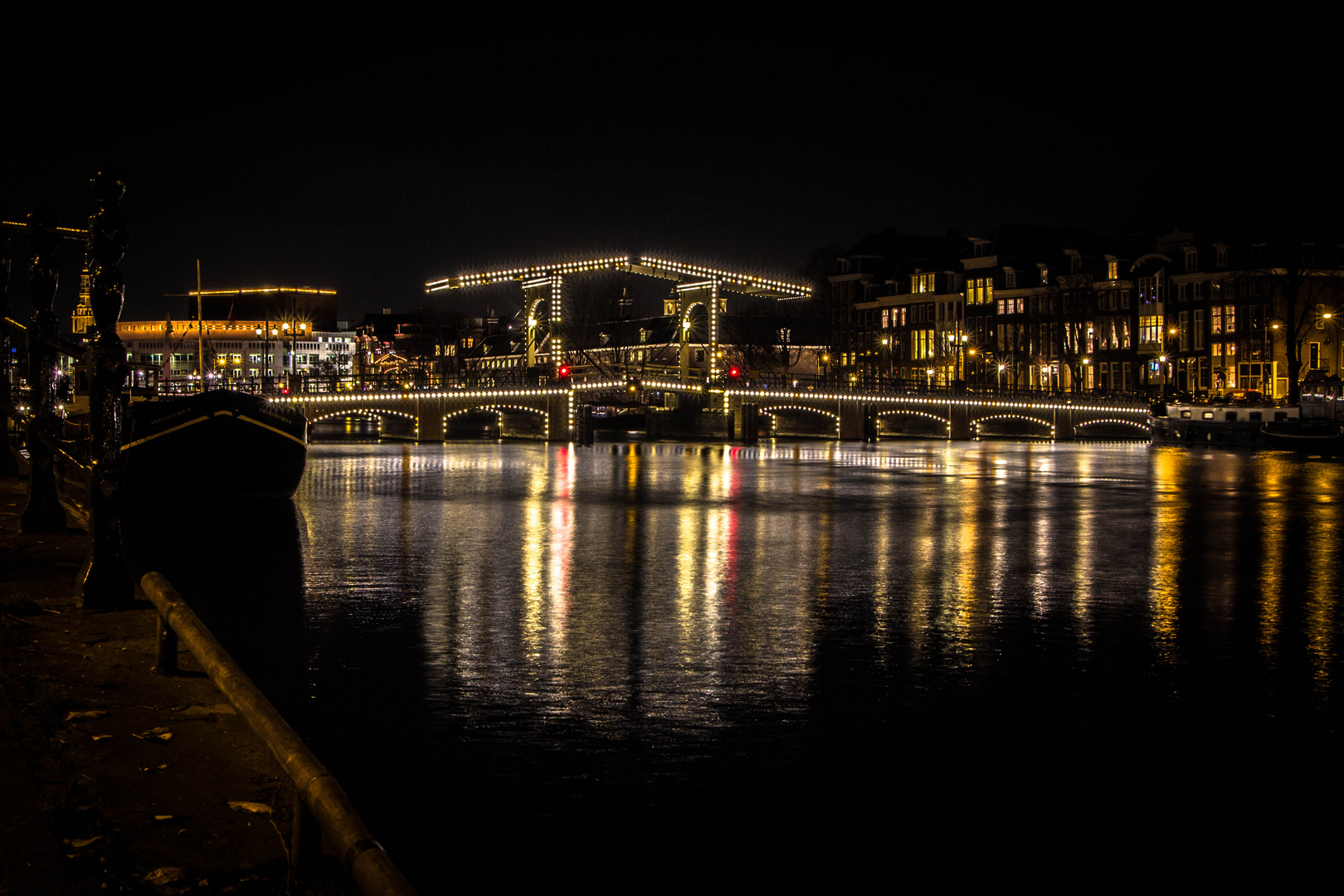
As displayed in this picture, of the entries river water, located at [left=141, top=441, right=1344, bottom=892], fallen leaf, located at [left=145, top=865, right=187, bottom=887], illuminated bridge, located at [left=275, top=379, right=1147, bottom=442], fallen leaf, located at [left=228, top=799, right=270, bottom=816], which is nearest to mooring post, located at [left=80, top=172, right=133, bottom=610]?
river water, located at [left=141, top=441, right=1344, bottom=892]

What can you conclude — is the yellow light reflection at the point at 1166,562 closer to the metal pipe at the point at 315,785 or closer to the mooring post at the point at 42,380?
the metal pipe at the point at 315,785

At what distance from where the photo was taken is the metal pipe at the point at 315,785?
3756 mm

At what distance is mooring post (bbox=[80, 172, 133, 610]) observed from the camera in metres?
9.09

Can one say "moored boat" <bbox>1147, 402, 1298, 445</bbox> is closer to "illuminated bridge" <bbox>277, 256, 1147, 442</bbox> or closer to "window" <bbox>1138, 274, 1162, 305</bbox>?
"illuminated bridge" <bbox>277, 256, 1147, 442</bbox>

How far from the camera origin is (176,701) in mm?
6691

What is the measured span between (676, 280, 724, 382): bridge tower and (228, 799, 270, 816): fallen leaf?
178 feet

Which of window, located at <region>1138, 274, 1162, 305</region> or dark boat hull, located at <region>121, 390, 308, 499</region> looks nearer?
dark boat hull, located at <region>121, 390, 308, 499</region>

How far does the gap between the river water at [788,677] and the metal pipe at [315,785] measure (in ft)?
3.99

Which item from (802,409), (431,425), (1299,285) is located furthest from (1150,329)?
(431,425)

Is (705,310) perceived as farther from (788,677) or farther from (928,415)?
(788,677)

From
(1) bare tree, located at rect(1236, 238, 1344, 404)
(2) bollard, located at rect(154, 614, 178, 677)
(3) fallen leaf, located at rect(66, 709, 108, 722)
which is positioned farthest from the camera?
(1) bare tree, located at rect(1236, 238, 1344, 404)

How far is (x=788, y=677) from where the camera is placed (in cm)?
911

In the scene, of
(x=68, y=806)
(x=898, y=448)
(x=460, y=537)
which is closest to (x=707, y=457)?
(x=898, y=448)

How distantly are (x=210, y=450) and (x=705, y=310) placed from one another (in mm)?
35977
